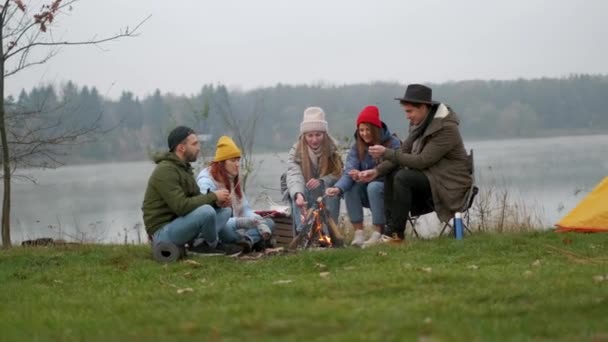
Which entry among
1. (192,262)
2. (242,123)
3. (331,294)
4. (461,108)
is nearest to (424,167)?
(192,262)

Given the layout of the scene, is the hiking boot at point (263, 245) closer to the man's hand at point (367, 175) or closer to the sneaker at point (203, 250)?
the sneaker at point (203, 250)

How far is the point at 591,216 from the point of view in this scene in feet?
26.2

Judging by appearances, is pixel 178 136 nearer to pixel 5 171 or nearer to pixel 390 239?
pixel 390 239

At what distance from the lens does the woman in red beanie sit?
26.2 ft

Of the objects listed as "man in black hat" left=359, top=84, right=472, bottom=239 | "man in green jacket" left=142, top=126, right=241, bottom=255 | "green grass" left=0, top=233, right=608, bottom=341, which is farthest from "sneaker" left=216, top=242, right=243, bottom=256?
"man in black hat" left=359, top=84, right=472, bottom=239

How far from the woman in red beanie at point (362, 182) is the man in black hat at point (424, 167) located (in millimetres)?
94

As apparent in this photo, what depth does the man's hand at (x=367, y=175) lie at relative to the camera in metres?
7.89

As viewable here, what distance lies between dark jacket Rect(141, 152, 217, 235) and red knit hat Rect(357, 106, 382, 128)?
156cm

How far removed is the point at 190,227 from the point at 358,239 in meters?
1.63

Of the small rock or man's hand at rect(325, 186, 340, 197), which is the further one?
man's hand at rect(325, 186, 340, 197)

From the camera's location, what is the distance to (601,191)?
8273 mm

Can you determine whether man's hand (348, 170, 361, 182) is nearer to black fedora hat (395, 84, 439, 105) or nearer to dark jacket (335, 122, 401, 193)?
dark jacket (335, 122, 401, 193)

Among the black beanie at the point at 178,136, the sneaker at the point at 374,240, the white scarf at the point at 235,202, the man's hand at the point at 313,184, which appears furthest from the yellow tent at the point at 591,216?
the black beanie at the point at 178,136

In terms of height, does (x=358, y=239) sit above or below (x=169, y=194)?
below
